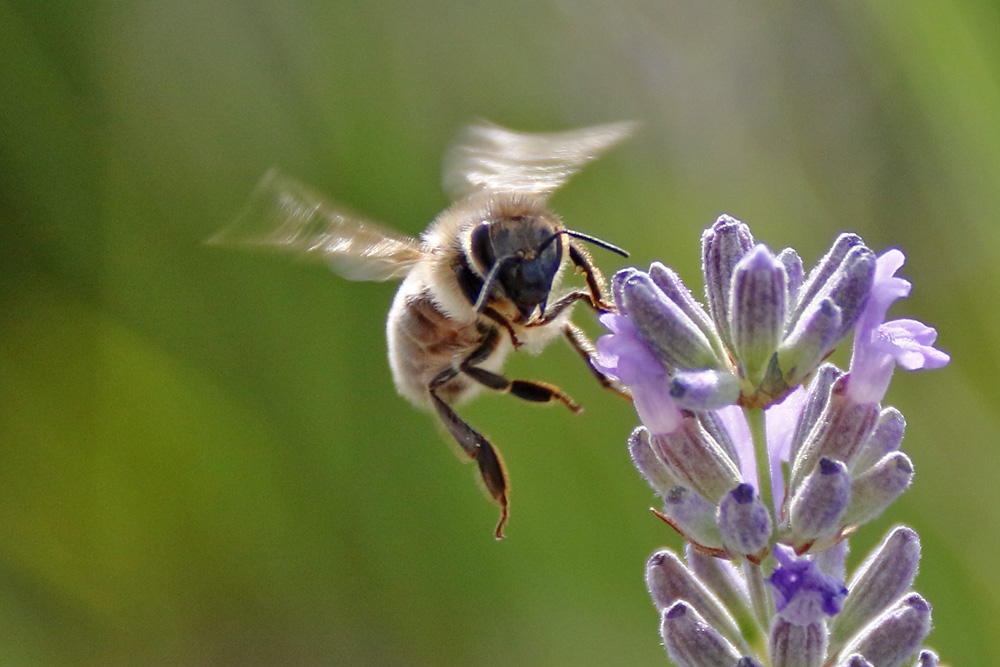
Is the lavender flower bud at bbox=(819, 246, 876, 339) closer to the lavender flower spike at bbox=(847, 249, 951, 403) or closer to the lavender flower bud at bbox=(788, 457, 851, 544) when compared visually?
the lavender flower spike at bbox=(847, 249, 951, 403)

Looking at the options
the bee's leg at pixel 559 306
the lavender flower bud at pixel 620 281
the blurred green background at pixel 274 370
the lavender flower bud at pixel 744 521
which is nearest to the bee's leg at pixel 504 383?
the bee's leg at pixel 559 306

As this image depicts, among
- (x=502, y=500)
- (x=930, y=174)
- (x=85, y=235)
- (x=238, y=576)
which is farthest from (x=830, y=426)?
(x=85, y=235)

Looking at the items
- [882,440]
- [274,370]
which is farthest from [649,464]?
[274,370]

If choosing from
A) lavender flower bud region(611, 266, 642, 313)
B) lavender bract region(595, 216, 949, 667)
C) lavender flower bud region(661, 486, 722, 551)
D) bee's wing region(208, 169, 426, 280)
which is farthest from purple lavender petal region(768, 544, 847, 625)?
bee's wing region(208, 169, 426, 280)

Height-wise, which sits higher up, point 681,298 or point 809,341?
point 681,298

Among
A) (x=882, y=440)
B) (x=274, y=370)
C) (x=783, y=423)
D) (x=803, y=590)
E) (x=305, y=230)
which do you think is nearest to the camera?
(x=803, y=590)

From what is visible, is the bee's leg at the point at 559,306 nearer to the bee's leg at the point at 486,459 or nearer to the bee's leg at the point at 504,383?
the bee's leg at the point at 504,383

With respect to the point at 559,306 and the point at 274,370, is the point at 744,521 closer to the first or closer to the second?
the point at 559,306
